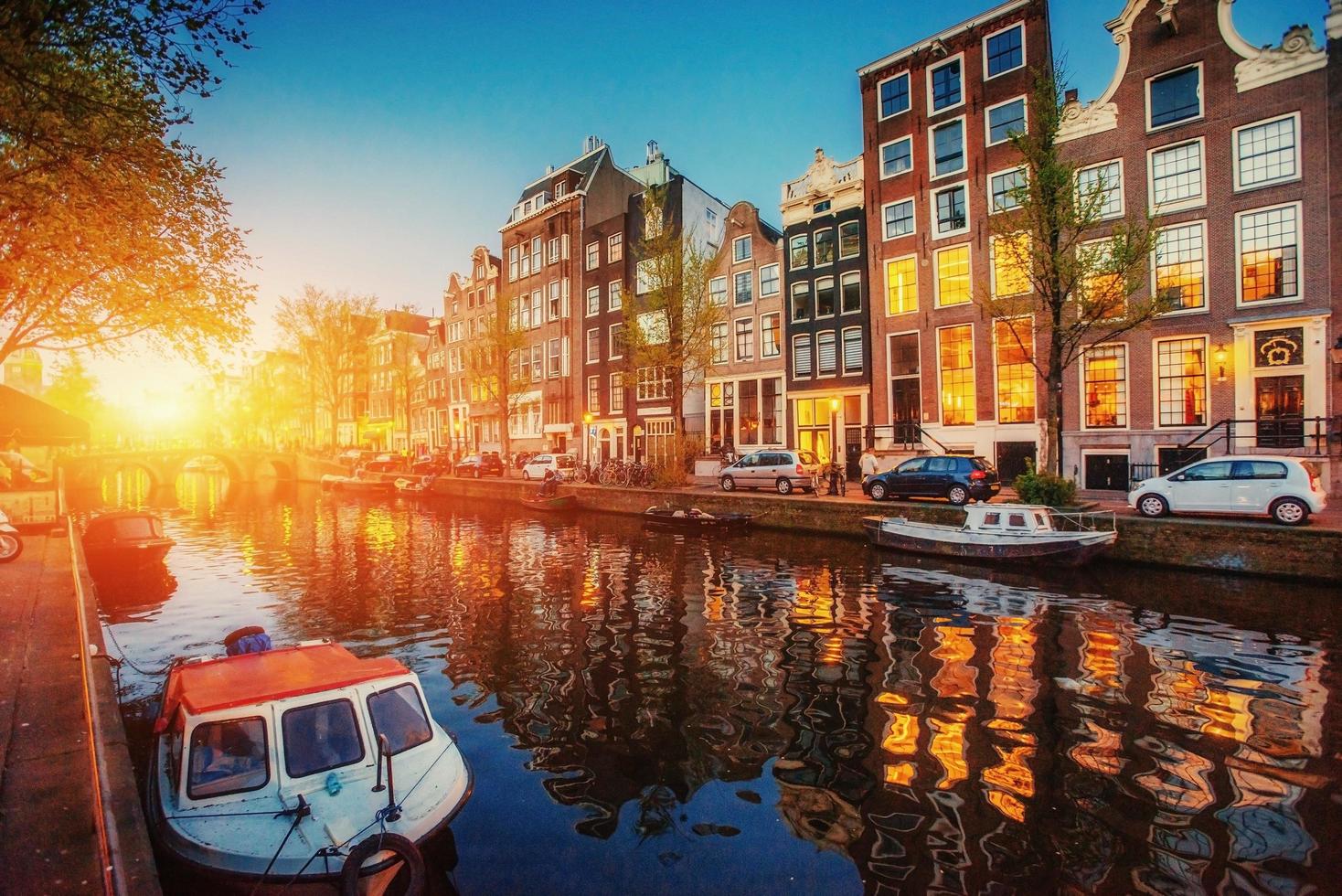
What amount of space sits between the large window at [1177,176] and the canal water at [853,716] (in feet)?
55.3

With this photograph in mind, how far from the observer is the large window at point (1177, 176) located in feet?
79.5

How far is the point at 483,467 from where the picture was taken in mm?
43688

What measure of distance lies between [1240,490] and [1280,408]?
8.68 meters

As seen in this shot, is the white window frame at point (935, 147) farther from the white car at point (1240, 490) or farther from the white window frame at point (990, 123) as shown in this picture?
the white car at point (1240, 490)

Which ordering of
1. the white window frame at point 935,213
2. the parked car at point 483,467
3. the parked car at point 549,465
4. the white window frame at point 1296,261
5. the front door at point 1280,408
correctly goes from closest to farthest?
the front door at point 1280,408, the white window frame at point 1296,261, the white window frame at point 935,213, the parked car at point 549,465, the parked car at point 483,467

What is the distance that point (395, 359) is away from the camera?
68562 mm

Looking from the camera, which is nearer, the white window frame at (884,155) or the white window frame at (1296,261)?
the white window frame at (1296,261)

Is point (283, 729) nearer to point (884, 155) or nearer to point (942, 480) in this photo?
point (942, 480)

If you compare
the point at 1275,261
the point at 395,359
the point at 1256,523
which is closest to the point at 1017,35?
the point at 1275,261

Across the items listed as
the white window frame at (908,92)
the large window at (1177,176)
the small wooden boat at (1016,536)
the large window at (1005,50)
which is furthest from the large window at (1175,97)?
the small wooden boat at (1016,536)

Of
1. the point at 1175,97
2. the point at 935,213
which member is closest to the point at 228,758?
the point at 935,213

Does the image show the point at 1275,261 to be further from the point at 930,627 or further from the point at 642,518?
the point at 642,518

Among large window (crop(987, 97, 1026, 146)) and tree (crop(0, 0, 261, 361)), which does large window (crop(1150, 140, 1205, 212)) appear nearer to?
large window (crop(987, 97, 1026, 146))

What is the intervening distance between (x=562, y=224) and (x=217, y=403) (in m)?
81.0
